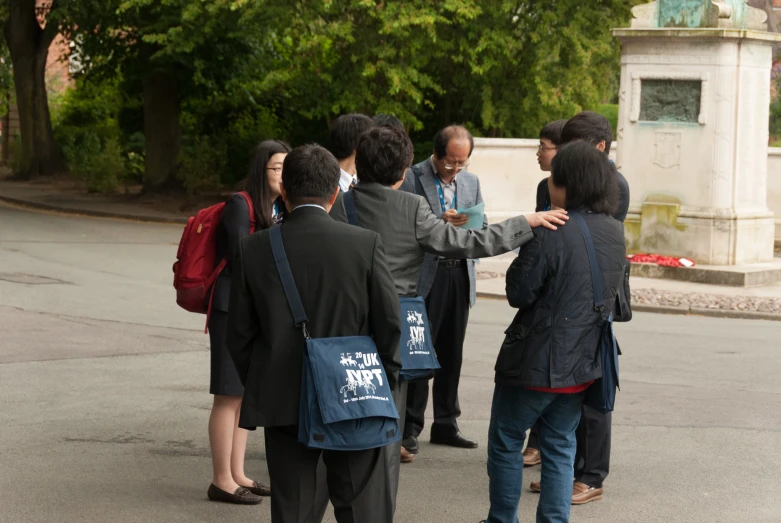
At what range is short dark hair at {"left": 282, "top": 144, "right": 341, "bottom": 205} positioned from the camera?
164 inches

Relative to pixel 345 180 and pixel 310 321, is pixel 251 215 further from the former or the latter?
pixel 310 321

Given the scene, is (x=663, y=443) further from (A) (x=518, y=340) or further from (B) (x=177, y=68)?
(B) (x=177, y=68)

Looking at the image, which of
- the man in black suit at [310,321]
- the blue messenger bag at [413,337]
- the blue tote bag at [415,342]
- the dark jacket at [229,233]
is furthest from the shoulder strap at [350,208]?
the man in black suit at [310,321]

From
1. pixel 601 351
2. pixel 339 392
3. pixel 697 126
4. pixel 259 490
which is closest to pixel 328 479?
pixel 339 392

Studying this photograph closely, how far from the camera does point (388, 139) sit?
4980 millimetres

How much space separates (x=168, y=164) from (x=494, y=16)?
8.89 m

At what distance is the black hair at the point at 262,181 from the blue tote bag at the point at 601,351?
143cm

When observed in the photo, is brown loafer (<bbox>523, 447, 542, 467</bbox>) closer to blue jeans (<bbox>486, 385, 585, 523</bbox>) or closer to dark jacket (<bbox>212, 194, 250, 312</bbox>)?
blue jeans (<bbox>486, 385, 585, 523</bbox>)

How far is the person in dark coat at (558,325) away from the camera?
4879mm

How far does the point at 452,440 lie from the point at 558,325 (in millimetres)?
2286

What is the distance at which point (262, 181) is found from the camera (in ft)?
18.3

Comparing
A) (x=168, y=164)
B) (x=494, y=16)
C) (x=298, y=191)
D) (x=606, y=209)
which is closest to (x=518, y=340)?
(x=606, y=209)

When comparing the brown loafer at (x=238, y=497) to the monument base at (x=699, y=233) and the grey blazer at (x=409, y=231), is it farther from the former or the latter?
the monument base at (x=699, y=233)

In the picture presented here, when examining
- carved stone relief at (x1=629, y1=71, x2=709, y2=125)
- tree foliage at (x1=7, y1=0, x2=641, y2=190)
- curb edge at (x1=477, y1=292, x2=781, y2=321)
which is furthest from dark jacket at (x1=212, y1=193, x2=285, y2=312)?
tree foliage at (x1=7, y1=0, x2=641, y2=190)
